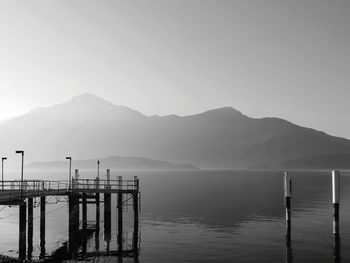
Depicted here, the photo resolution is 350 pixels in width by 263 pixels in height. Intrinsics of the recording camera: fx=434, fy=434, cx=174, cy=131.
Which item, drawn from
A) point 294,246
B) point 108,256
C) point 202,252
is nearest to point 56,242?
point 108,256

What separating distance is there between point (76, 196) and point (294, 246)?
29.6m

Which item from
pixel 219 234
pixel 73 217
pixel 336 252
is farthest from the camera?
pixel 219 234

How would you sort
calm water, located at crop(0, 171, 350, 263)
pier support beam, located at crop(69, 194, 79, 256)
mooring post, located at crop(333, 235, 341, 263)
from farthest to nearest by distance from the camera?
pier support beam, located at crop(69, 194, 79, 256) → calm water, located at crop(0, 171, 350, 263) → mooring post, located at crop(333, 235, 341, 263)

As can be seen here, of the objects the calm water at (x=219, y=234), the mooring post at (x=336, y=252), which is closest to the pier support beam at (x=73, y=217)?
the calm water at (x=219, y=234)

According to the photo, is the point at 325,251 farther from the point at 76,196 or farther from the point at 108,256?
the point at 76,196

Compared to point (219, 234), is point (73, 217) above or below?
above

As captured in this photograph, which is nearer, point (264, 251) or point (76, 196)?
point (264, 251)

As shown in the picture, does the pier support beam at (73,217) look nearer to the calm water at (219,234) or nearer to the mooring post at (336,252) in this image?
the calm water at (219,234)

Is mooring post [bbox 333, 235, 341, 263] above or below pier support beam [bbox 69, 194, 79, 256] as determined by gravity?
below

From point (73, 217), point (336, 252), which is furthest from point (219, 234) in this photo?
point (73, 217)

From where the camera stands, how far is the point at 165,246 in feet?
179

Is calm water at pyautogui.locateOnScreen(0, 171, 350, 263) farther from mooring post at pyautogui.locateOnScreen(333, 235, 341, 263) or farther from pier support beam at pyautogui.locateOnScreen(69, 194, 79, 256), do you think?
pier support beam at pyautogui.locateOnScreen(69, 194, 79, 256)

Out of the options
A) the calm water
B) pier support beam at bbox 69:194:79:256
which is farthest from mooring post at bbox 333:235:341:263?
pier support beam at bbox 69:194:79:256

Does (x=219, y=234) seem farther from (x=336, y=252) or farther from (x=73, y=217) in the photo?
(x=73, y=217)
